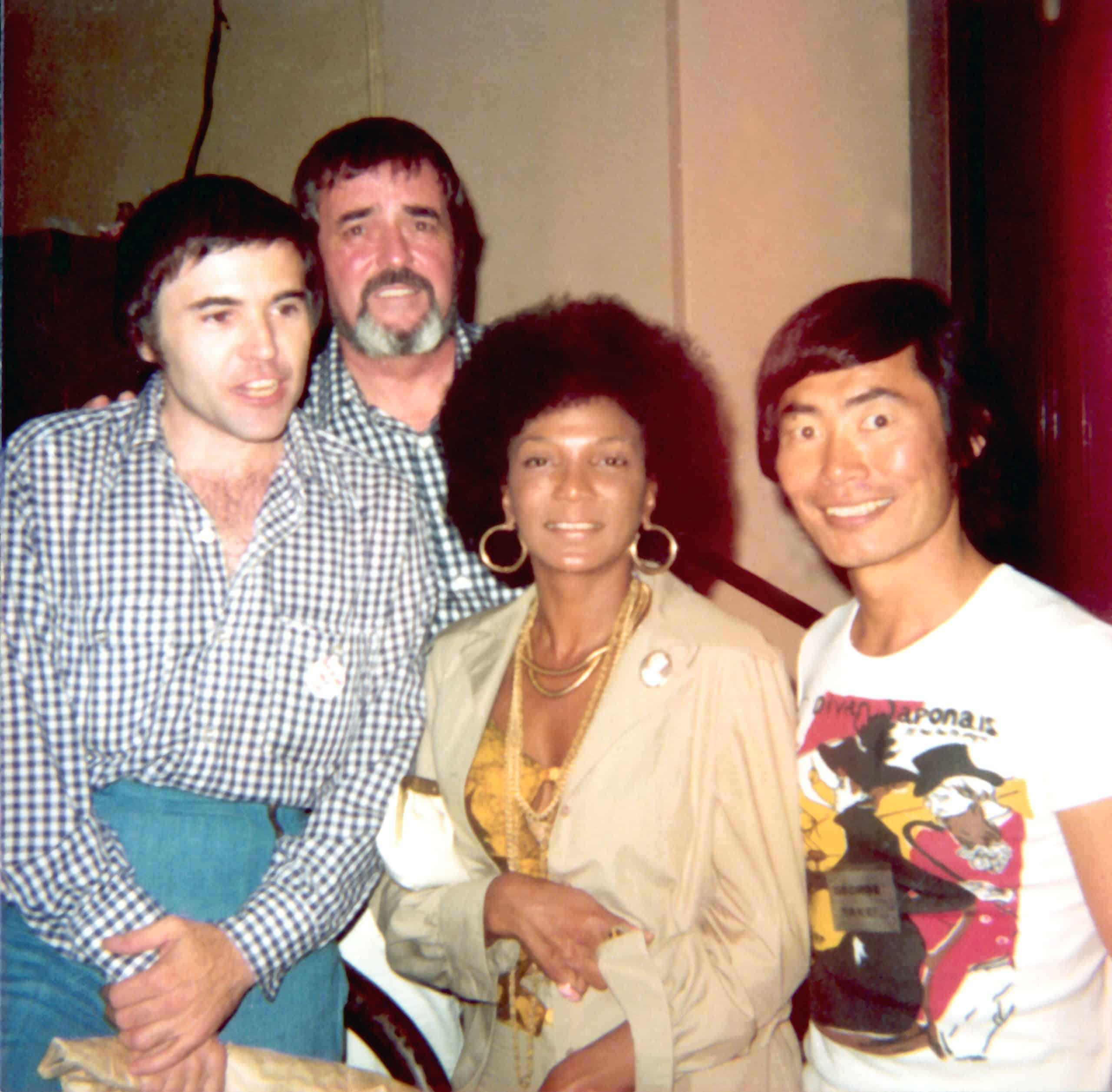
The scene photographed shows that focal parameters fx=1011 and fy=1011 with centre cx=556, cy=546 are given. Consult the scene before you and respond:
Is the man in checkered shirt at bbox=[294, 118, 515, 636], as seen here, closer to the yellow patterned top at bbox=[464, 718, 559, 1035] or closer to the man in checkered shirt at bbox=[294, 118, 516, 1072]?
the man in checkered shirt at bbox=[294, 118, 516, 1072]

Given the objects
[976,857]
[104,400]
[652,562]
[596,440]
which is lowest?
[976,857]

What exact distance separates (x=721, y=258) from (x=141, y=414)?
2645 mm

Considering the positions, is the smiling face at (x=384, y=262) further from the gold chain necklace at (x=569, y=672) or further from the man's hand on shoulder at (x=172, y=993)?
the man's hand on shoulder at (x=172, y=993)

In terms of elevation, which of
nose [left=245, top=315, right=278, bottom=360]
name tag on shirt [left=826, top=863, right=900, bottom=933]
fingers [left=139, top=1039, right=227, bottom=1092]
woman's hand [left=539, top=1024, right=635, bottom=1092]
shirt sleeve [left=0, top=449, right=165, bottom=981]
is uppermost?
nose [left=245, top=315, right=278, bottom=360]

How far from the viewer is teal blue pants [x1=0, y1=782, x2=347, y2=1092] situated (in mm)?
1639

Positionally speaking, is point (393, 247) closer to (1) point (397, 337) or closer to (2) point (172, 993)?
(1) point (397, 337)

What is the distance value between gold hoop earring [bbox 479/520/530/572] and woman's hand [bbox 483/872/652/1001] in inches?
23.8

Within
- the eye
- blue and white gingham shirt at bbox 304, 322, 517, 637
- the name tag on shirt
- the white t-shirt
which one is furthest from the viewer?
blue and white gingham shirt at bbox 304, 322, 517, 637

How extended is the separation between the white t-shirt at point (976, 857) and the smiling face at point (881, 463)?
0.14m

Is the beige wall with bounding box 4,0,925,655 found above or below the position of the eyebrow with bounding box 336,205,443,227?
above

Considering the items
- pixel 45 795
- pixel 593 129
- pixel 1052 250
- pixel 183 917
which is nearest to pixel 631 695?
pixel 183 917

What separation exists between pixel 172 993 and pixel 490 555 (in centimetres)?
101

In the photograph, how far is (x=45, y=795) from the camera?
5.38ft

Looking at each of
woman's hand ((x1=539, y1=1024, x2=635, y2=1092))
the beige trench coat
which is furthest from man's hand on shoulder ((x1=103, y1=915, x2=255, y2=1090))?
woman's hand ((x1=539, y1=1024, x2=635, y2=1092))
